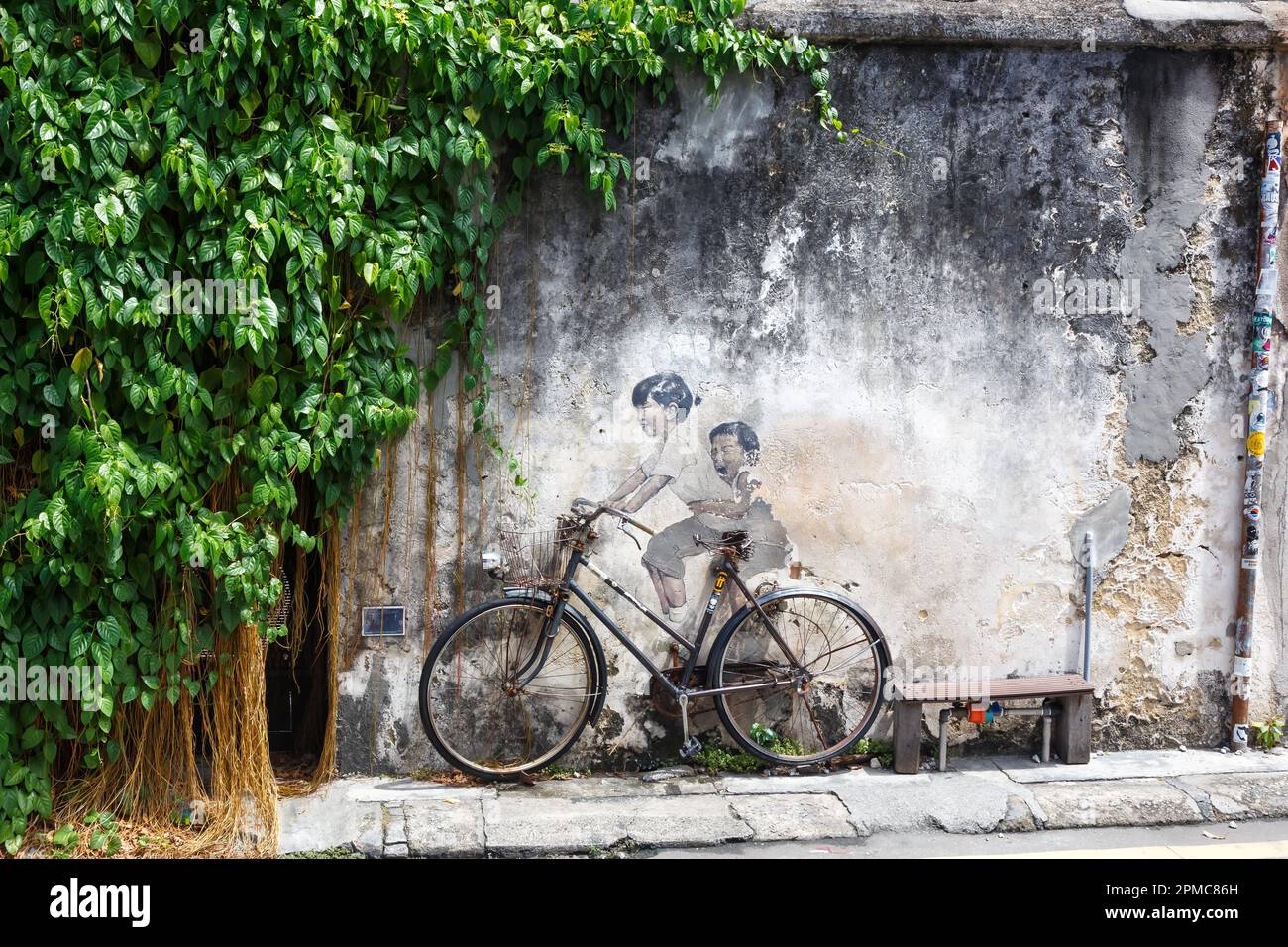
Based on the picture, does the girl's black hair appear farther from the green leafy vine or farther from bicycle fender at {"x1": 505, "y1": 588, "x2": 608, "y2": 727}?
bicycle fender at {"x1": 505, "y1": 588, "x2": 608, "y2": 727}

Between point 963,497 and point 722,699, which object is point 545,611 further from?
point 963,497

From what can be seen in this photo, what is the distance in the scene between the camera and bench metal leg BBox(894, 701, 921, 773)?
19.5 ft

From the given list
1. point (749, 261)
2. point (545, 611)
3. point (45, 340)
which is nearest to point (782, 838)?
point (545, 611)

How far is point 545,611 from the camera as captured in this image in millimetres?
5656

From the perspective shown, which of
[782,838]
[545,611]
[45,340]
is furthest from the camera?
[545,611]

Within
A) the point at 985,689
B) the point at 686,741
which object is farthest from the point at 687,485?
the point at 985,689

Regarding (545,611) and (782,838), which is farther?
(545,611)

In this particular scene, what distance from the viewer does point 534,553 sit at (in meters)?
5.83

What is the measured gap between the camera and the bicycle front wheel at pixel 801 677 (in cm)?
591

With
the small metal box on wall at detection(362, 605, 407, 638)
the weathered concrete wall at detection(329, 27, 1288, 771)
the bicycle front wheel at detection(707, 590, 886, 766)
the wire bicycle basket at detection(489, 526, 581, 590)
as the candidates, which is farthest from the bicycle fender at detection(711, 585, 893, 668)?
the small metal box on wall at detection(362, 605, 407, 638)

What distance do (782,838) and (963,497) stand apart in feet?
6.68

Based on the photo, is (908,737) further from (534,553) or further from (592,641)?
(534,553)

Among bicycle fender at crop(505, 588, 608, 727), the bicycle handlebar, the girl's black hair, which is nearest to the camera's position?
bicycle fender at crop(505, 588, 608, 727)

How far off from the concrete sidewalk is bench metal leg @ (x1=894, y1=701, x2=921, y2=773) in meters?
0.07
